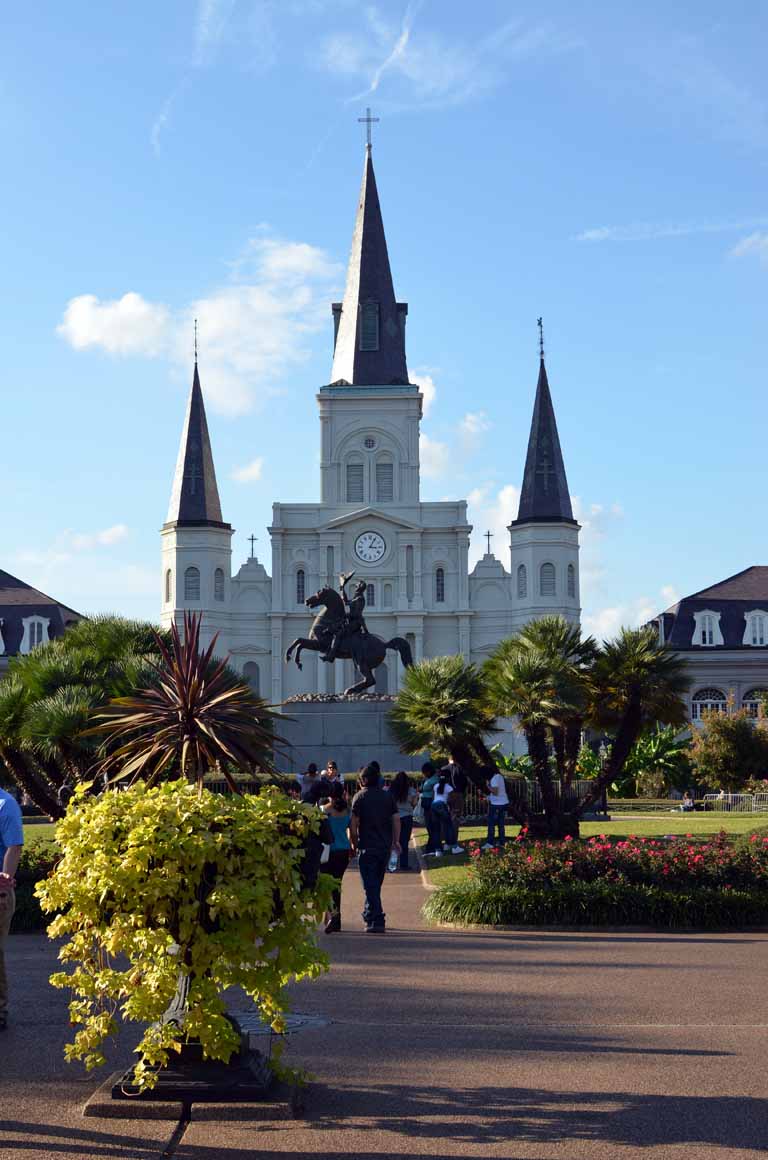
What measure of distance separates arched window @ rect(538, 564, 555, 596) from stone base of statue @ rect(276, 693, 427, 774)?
51988mm

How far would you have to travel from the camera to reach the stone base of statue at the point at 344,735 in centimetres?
3519

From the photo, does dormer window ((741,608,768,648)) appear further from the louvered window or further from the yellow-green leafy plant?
the yellow-green leafy plant

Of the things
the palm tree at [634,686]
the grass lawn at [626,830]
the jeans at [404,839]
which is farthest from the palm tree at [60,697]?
the palm tree at [634,686]

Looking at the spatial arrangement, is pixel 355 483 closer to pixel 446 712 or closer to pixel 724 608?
pixel 724 608

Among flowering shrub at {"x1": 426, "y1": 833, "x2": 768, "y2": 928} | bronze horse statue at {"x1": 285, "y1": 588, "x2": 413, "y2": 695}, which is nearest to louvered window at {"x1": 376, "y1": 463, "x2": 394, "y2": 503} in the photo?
bronze horse statue at {"x1": 285, "y1": 588, "x2": 413, "y2": 695}

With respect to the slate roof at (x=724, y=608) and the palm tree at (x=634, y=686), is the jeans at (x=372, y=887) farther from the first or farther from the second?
the slate roof at (x=724, y=608)

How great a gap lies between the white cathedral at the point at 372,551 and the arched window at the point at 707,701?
10.1 metres

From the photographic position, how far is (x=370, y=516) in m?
86.6

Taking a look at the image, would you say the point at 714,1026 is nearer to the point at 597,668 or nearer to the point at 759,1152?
the point at 759,1152

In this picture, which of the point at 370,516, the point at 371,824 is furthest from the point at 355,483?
the point at 371,824

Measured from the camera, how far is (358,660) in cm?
3550

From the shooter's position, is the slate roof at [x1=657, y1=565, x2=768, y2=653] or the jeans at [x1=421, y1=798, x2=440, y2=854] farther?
the slate roof at [x1=657, y1=565, x2=768, y2=653]

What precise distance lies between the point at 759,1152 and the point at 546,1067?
6.21 feet

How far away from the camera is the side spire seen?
8738cm
